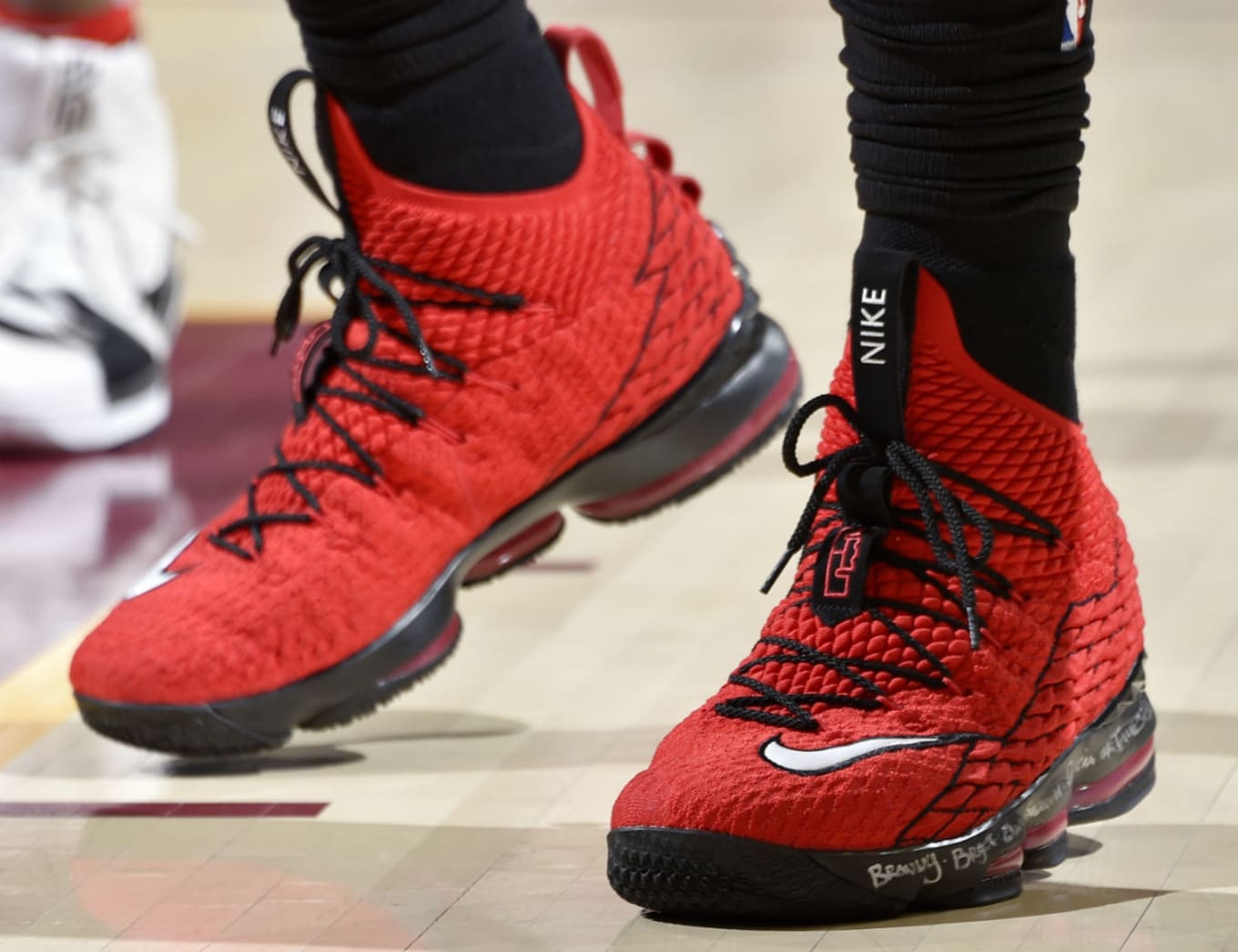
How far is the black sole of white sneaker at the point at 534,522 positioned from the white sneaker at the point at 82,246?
78 centimetres

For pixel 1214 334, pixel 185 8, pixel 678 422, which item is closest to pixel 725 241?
pixel 678 422

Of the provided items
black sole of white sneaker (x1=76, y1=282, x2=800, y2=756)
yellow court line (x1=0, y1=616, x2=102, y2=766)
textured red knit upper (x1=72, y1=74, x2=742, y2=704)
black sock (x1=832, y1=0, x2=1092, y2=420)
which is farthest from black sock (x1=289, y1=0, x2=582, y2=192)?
yellow court line (x1=0, y1=616, x2=102, y2=766)

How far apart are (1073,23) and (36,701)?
2.48 feet

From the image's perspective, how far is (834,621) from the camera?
0.95 meters

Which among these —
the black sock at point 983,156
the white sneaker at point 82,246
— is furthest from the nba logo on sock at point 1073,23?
the white sneaker at point 82,246

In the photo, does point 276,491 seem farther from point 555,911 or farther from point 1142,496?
point 1142,496

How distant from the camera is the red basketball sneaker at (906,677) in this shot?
0.90 meters

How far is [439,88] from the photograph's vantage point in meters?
1.17

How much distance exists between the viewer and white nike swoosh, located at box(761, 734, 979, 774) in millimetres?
909

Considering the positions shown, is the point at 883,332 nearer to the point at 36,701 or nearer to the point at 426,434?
the point at 426,434

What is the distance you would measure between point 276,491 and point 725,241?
32cm

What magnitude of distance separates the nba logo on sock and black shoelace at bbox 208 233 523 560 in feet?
1.20

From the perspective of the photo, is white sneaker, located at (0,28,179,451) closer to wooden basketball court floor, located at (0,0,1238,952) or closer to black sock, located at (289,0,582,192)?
wooden basketball court floor, located at (0,0,1238,952)

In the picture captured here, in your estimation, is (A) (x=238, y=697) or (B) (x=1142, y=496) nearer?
(A) (x=238, y=697)
